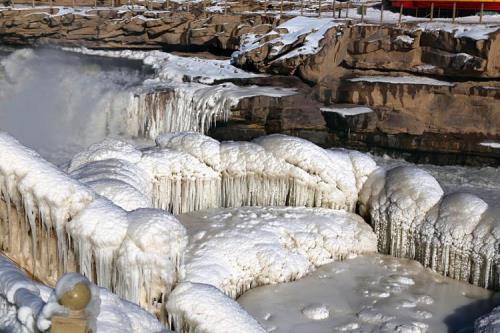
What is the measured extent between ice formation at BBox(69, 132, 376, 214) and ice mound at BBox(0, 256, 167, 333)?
5.78 metres

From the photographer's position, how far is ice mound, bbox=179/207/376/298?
9391mm

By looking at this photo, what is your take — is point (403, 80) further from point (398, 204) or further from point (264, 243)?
point (264, 243)

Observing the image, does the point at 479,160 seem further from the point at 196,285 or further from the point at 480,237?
the point at 196,285

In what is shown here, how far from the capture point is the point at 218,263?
369 inches

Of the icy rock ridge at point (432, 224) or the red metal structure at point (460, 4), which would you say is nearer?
the icy rock ridge at point (432, 224)

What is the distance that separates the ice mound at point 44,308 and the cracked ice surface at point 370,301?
3521 millimetres

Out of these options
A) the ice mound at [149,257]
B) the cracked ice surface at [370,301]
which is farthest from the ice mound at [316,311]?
the ice mound at [149,257]

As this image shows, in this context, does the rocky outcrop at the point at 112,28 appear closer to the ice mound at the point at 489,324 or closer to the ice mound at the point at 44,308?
the ice mound at the point at 489,324

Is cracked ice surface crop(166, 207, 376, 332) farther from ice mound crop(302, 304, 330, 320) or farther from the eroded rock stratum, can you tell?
the eroded rock stratum

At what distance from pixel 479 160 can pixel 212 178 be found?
7.94 metres

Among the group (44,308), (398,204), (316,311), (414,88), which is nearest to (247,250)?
(316,311)

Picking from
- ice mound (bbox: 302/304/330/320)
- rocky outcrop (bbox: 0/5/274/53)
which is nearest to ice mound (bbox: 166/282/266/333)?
ice mound (bbox: 302/304/330/320)

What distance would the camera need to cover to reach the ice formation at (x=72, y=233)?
24.1 feet

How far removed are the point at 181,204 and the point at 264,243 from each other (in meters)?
2.03
